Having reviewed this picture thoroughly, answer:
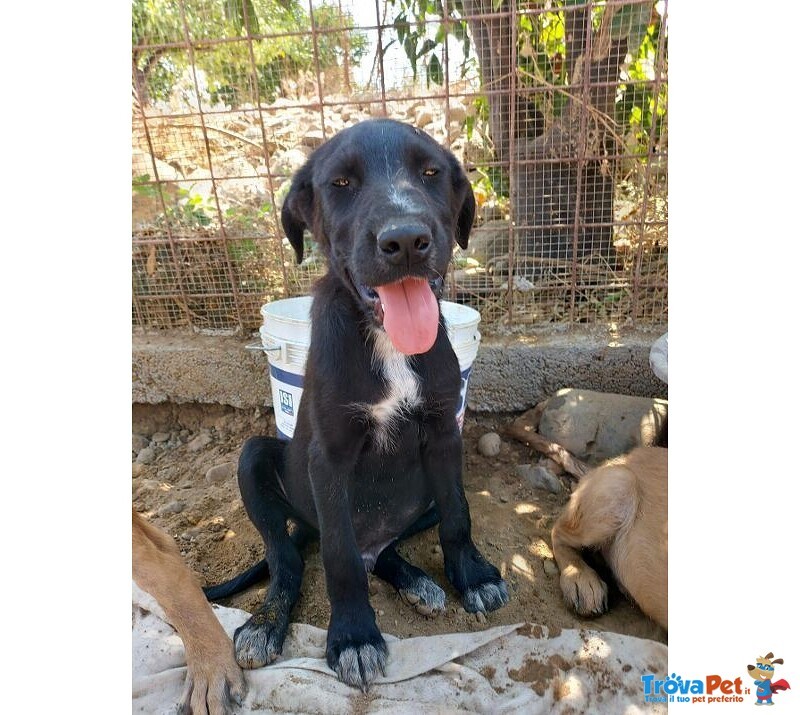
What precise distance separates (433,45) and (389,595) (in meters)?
3.38

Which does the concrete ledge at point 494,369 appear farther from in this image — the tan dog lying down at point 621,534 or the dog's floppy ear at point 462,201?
the dog's floppy ear at point 462,201

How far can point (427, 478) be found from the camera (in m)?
2.57

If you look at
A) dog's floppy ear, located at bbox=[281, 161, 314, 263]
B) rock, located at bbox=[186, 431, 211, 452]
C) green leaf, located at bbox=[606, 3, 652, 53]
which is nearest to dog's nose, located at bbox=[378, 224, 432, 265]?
dog's floppy ear, located at bbox=[281, 161, 314, 263]

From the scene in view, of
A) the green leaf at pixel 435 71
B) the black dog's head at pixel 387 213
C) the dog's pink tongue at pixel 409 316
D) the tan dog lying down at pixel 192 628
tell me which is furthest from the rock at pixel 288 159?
the tan dog lying down at pixel 192 628

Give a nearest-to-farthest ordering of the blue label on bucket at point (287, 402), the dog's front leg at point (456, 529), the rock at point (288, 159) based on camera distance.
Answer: the dog's front leg at point (456, 529) < the blue label on bucket at point (287, 402) < the rock at point (288, 159)

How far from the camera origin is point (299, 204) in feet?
8.19

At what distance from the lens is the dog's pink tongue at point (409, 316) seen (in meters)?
2.04

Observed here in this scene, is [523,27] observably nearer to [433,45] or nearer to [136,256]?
[433,45]

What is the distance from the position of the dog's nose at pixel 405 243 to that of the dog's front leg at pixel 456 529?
823 millimetres

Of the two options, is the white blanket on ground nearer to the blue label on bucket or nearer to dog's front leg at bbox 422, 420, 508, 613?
dog's front leg at bbox 422, 420, 508, 613

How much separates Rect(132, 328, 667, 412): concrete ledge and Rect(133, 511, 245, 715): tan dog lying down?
7.46 ft

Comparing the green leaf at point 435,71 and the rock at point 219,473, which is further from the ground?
the green leaf at point 435,71
